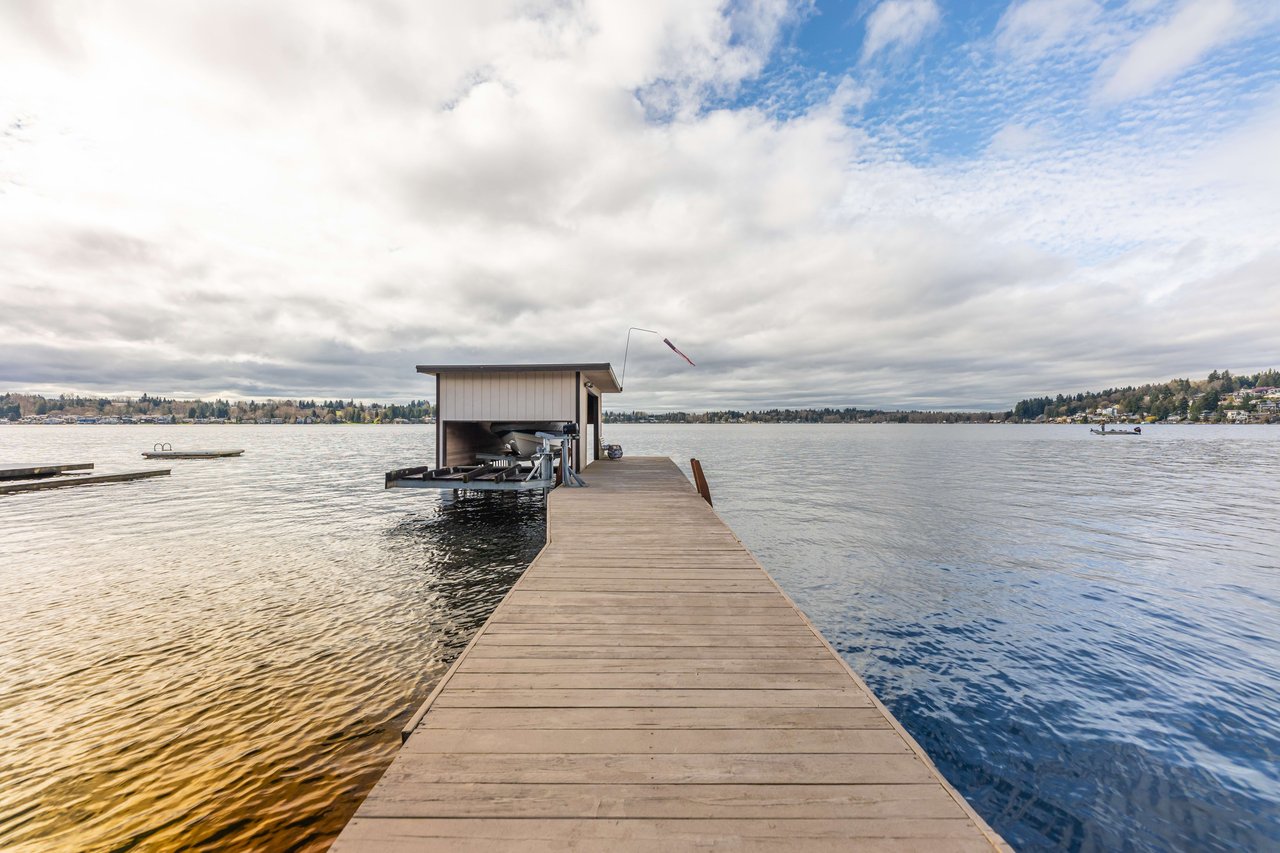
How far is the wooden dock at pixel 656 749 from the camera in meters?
2.19

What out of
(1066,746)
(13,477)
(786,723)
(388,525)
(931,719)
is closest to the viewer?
(786,723)

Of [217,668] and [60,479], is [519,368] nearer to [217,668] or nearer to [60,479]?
[217,668]

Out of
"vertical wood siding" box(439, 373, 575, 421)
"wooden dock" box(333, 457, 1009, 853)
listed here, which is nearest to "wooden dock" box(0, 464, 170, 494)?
"vertical wood siding" box(439, 373, 575, 421)

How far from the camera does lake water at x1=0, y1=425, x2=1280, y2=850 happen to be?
4.01 m

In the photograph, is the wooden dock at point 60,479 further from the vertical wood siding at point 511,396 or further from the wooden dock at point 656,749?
the wooden dock at point 656,749

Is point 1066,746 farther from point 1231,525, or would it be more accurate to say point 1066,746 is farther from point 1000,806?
point 1231,525

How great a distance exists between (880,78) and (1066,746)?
20758mm

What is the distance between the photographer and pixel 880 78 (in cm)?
1784

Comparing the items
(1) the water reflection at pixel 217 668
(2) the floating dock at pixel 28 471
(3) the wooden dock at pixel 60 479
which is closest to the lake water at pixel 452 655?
(1) the water reflection at pixel 217 668

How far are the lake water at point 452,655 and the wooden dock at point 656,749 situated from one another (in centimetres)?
175

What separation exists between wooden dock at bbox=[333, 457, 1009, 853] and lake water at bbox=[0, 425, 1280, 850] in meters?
1.75

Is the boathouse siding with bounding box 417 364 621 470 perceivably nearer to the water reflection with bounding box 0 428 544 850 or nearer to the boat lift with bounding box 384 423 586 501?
the boat lift with bounding box 384 423 586 501

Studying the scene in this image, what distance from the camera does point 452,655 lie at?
6.26 metres

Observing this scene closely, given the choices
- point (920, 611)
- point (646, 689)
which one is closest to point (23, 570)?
point (646, 689)
